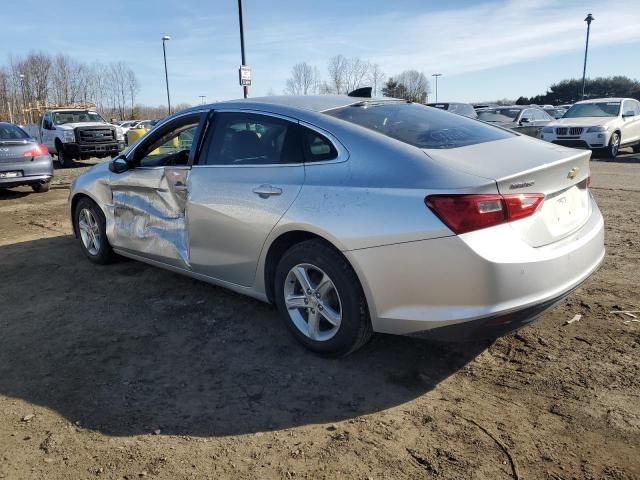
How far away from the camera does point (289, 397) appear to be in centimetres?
301

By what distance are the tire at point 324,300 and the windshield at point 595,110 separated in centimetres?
1629

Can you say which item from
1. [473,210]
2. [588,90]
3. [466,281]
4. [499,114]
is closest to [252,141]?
Result: [473,210]

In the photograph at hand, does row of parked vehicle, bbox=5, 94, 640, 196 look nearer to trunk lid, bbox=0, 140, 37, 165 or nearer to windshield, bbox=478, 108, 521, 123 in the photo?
windshield, bbox=478, 108, 521, 123

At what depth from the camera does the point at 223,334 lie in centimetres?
383

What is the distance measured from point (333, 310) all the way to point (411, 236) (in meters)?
0.79

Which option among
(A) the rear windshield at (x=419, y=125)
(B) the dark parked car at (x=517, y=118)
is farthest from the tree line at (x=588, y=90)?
(A) the rear windshield at (x=419, y=125)

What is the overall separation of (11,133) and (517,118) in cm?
1521

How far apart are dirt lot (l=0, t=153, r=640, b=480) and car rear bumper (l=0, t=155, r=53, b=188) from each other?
275 inches

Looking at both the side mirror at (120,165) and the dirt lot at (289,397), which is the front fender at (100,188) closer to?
the side mirror at (120,165)

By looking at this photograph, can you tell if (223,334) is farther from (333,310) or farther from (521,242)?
(521,242)

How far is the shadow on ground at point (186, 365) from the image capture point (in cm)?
288

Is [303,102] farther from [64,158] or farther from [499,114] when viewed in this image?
[499,114]

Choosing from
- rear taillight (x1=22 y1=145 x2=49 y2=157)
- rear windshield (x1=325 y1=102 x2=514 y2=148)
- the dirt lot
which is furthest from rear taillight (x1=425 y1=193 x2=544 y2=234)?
rear taillight (x1=22 y1=145 x2=49 y2=157)

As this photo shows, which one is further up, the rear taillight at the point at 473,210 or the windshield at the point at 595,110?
the windshield at the point at 595,110
